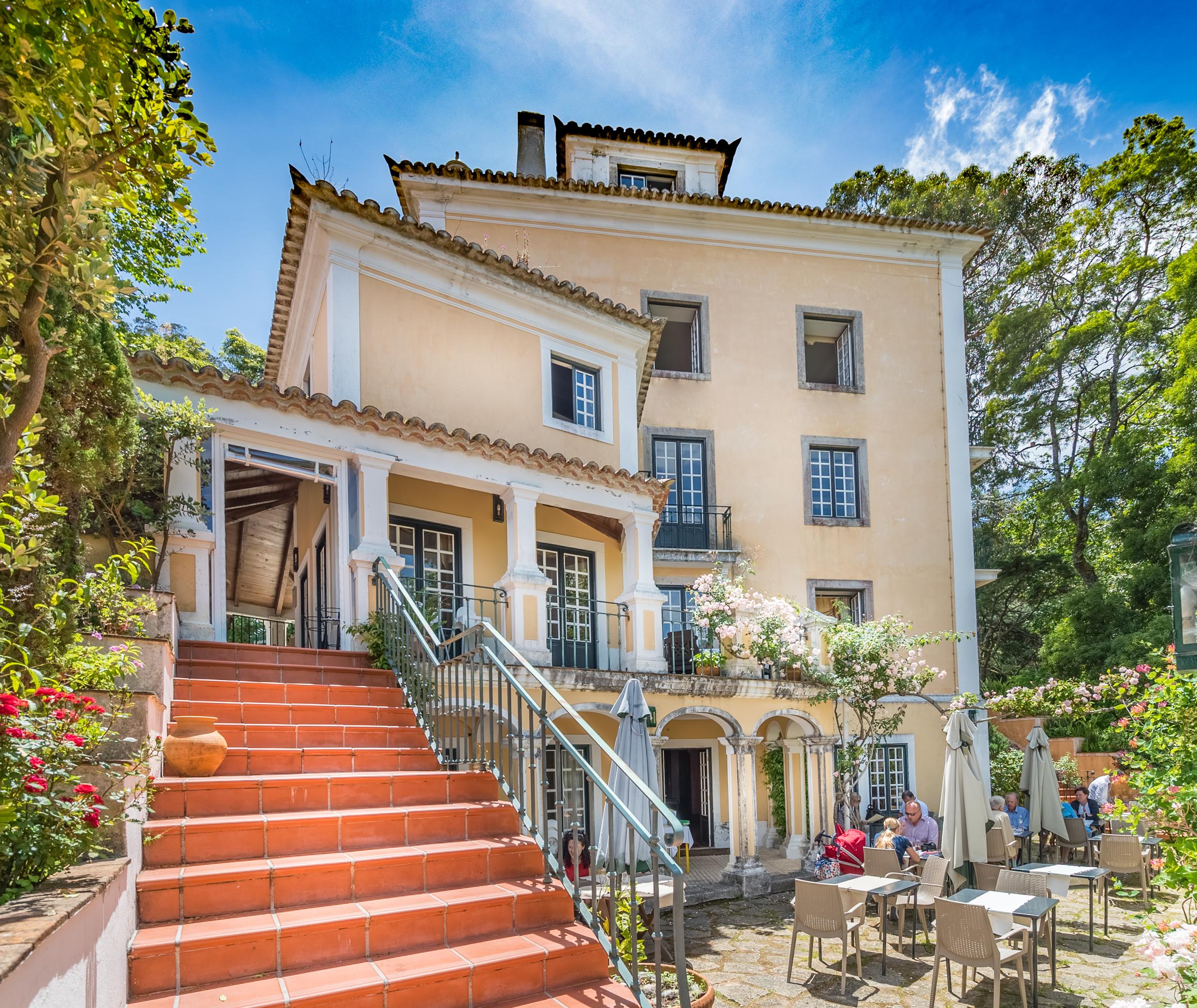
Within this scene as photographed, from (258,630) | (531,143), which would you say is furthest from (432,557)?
(531,143)

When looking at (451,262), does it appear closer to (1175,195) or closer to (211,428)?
(211,428)

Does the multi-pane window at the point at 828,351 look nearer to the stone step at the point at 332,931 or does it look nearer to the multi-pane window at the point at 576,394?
the multi-pane window at the point at 576,394

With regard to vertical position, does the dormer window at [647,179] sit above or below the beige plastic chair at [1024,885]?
above

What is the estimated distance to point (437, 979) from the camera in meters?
4.28

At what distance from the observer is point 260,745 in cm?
606

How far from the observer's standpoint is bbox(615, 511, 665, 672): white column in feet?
39.8

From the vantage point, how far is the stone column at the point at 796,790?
51.8 feet

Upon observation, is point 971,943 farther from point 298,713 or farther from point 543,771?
point 298,713

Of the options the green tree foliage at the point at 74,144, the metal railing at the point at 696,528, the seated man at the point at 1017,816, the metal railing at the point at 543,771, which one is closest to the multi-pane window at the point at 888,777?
the seated man at the point at 1017,816

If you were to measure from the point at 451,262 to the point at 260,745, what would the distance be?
26.2 feet

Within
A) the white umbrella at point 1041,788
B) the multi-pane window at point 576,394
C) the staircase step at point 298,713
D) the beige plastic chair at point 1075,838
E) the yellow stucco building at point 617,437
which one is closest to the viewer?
the staircase step at point 298,713

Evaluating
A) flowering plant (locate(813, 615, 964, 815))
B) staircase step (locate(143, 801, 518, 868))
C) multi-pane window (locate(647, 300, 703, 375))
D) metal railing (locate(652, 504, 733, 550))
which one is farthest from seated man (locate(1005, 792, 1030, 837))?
staircase step (locate(143, 801, 518, 868))

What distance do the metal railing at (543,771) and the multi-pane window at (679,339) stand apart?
11.3 m

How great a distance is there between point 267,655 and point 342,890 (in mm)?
3521
